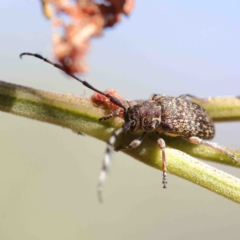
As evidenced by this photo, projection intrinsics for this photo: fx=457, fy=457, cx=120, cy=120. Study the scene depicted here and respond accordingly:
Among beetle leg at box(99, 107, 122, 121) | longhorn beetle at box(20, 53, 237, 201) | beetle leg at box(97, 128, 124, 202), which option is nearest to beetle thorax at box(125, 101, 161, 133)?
longhorn beetle at box(20, 53, 237, 201)

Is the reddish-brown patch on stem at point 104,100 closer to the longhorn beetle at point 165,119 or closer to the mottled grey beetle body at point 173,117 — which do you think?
the longhorn beetle at point 165,119

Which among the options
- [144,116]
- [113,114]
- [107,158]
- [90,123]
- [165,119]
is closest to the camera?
[90,123]

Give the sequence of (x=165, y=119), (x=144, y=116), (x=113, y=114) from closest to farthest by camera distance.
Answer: (x=113, y=114), (x=144, y=116), (x=165, y=119)

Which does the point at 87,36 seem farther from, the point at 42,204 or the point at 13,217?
the point at 42,204

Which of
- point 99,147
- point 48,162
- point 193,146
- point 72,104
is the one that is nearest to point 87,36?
point 72,104

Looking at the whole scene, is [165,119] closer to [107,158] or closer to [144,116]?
[144,116]

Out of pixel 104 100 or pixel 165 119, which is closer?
pixel 104 100

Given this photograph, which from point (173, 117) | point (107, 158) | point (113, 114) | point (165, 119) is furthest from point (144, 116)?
point (107, 158)

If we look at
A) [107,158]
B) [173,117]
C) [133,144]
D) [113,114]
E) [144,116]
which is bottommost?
[107,158]
